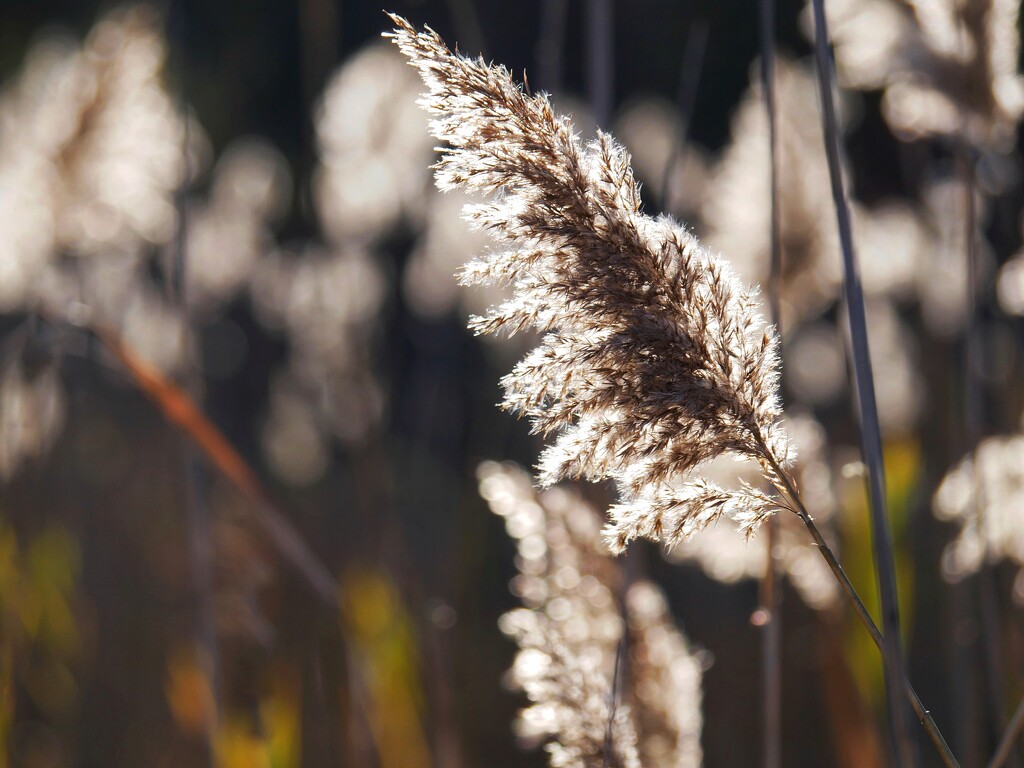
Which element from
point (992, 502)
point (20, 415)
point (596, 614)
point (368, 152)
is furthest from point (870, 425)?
point (368, 152)

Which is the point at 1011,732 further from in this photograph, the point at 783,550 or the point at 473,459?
the point at 473,459

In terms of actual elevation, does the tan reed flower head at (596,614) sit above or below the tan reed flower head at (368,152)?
below

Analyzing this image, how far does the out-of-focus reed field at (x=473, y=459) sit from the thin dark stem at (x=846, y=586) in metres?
0.03

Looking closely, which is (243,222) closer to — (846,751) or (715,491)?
(846,751)

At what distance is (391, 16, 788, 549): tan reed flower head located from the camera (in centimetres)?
78

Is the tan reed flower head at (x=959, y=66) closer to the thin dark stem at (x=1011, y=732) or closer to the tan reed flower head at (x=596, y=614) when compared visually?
the tan reed flower head at (x=596, y=614)

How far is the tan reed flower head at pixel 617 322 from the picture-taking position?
78 centimetres

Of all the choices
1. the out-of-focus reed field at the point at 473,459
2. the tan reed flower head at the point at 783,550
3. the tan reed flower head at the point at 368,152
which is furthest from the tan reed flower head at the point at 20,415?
the tan reed flower head at the point at 368,152

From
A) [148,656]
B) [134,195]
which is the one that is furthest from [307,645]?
[134,195]

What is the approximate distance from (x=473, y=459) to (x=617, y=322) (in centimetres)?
225

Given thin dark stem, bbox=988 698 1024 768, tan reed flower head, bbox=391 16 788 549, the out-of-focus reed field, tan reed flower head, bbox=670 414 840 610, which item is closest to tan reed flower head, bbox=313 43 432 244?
the out-of-focus reed field

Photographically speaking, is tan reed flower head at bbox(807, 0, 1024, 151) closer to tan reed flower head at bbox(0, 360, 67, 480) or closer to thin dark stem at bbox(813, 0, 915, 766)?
thin dark stem at bbox(813, 0, 915, 766)

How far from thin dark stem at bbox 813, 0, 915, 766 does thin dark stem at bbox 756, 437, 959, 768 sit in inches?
0.5

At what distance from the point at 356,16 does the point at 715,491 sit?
8.02 meters
